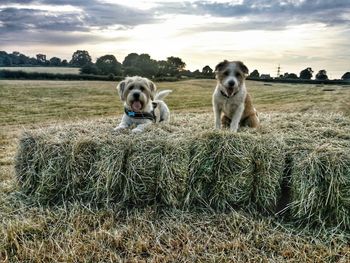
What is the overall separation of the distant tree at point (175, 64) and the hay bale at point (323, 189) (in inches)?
1503

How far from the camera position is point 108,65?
38406 mm

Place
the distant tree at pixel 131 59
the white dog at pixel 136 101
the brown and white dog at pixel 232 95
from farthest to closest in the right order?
the distant tree at pixel 131 59 < the white dog at pixel 136 101 < the brown and white dog at pixel 232 95

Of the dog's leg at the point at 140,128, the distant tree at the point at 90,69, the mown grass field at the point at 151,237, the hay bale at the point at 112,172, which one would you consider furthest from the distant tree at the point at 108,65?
the mown grass field at the point at 151,237

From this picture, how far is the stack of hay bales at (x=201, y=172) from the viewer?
3.86 m

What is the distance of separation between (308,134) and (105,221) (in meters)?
2.70

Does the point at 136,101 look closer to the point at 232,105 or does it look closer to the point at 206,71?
the point at 232,105

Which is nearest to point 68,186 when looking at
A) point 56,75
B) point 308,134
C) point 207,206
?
point 207,206

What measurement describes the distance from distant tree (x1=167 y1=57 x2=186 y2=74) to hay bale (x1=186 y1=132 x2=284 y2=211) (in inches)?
1491

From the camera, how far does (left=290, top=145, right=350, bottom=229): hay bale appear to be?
3.78 meters

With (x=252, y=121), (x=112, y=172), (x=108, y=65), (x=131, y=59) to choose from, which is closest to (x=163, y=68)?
(x=131, y=59)

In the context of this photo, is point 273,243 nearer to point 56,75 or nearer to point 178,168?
point 178,168

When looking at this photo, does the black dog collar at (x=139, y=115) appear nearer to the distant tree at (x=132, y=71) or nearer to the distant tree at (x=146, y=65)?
the distant tree at (x=132, y=71)

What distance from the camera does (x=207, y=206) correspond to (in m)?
4.14

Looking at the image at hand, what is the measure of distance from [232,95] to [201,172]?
62.3 inches
